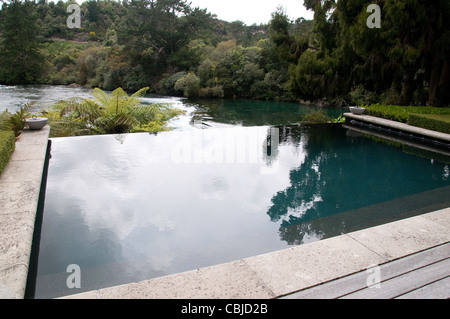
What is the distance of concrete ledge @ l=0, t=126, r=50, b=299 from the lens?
2010mm

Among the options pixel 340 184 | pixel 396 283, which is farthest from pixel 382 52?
pixel 396 283

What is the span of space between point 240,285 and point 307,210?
1774 millimetres

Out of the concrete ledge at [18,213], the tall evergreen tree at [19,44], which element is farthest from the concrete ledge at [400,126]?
the tall evergreen tree at [19,44]

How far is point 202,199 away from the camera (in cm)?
373

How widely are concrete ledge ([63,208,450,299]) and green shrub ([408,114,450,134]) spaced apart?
473 cm

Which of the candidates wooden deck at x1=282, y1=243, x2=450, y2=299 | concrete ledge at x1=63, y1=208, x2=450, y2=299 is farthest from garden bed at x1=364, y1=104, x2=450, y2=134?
wooden deck at x1=282, y1=243, x2=450, y2=299

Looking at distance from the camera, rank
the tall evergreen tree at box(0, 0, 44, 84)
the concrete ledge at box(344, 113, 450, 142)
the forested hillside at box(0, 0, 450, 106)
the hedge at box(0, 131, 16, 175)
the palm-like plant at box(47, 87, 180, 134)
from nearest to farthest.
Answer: the hedge at box(0, 131, 16, 175) < the concrete ledge at box(344, 113, 450, 142) < the forested hillside at box(0, 0, 450, 106) < the palm-like plant at box(47, 87, 180, 134) < the tall evergreen tree at box(0, 0, 44, 84)

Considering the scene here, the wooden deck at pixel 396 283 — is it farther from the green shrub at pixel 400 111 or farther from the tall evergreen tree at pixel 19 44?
the tall evergreen tree at pixel 19 44

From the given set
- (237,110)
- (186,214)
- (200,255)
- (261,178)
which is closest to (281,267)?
(200,255)

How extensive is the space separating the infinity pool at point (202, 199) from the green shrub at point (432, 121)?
1119 millimetres

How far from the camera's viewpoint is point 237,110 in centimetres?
1853

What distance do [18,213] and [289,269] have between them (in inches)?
93.5

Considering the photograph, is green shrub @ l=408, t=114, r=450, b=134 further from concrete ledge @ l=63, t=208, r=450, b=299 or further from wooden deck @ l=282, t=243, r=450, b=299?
wooden deck @ l=282, t=243, r=450, b=299
